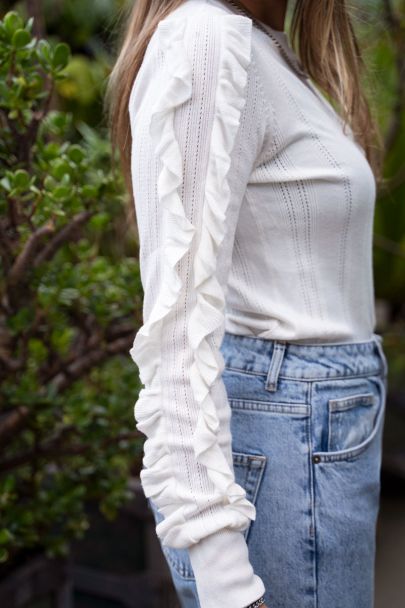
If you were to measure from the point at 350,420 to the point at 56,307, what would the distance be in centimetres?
89

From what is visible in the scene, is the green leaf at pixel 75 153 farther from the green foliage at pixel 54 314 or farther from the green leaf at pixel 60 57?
the green leaf at pixel 60 57

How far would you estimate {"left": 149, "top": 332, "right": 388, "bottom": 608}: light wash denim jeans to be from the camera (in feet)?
3.47

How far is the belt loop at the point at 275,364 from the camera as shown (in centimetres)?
108

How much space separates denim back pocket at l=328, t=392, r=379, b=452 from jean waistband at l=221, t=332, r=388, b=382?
0.12 feet

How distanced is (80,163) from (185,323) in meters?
0.70

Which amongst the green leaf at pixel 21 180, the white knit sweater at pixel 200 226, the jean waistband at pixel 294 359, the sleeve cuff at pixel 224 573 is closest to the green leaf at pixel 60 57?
the green leaf at pixel 21 180

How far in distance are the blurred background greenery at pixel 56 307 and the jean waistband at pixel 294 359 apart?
0.50m

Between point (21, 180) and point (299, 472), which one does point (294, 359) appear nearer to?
point (299, 472)

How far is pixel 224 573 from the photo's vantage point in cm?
92

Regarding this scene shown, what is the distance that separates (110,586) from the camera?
2.46 m

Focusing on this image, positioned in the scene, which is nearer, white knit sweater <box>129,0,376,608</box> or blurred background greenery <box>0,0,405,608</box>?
white knit sweater <box>129,0,376,608</box>

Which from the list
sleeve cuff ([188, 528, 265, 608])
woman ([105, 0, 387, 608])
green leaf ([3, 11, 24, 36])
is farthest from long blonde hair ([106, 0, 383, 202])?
sleeve cuff ([188, 528, 265, 608])

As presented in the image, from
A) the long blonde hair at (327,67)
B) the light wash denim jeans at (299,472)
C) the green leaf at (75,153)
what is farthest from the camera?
the green leaf at (75,153)

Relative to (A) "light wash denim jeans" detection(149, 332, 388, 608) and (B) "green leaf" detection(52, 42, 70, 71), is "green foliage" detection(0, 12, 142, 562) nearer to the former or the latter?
(B) "green leaf" detection(52, 42, 70, 71)
